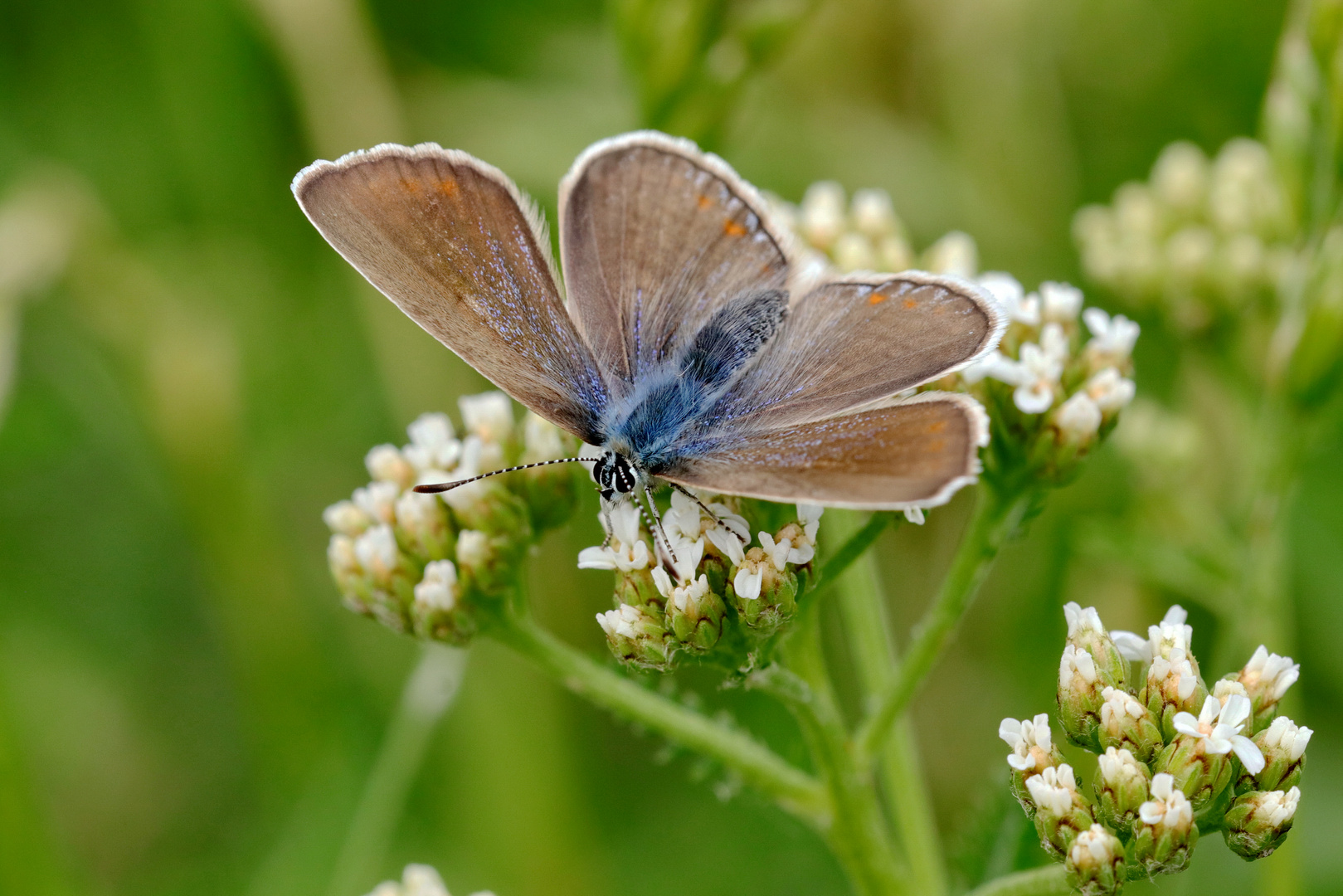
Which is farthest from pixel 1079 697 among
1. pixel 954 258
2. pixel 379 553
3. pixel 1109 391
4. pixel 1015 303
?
pixel 379 553

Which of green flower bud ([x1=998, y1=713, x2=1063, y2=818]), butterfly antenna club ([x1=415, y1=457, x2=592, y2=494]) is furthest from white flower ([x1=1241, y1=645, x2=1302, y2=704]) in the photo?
butterfly antenna club ([x1=415, y1=457, x2=592, y2=494])

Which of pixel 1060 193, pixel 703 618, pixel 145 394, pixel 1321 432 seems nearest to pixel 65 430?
pixel 145 394

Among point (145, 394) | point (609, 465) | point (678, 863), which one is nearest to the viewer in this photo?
point (609, 465)

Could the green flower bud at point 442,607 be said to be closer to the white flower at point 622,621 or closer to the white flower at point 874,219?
the white flower at point 622,621

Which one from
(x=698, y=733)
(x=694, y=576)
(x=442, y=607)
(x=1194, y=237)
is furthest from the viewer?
(x=1194, y=237)

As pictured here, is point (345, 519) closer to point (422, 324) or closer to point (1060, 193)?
point (422, 324)

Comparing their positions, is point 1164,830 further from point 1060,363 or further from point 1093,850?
point 1060,363

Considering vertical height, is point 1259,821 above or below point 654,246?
below
